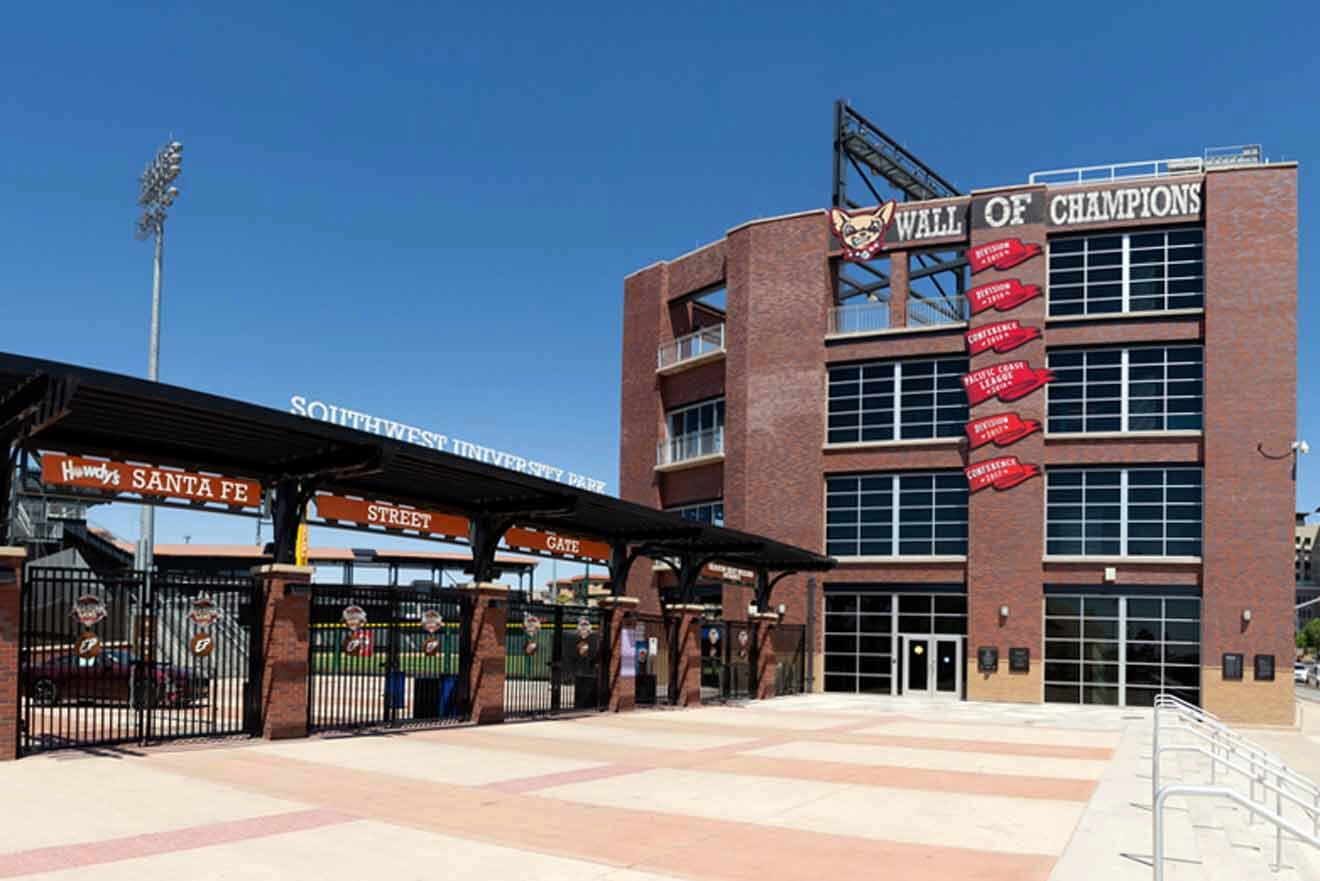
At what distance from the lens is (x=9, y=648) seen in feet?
46.7

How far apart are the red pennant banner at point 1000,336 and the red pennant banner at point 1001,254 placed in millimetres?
2015

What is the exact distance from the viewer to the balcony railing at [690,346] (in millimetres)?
45438

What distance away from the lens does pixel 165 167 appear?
43406mm

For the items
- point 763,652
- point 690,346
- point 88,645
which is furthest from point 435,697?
point 690,346

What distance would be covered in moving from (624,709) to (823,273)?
65.6 feet

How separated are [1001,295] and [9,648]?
3171cm

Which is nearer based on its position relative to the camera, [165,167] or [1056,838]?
[1056,838]

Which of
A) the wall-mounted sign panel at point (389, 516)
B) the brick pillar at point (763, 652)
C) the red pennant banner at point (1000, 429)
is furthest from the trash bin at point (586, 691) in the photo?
the red pennant banner at point (1000, 429)

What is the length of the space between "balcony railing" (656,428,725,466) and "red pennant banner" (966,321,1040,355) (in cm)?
1015

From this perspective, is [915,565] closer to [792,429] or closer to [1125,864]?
[792,429]

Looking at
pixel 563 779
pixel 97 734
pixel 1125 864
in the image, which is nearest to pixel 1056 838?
pixel 1125 864

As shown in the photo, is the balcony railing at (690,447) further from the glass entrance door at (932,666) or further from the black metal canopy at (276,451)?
the black metal canopy at (276,451)

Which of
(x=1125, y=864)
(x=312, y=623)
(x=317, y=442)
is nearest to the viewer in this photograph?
(x=1125, y=864)

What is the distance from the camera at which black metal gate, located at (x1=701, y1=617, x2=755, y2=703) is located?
33125 mm
